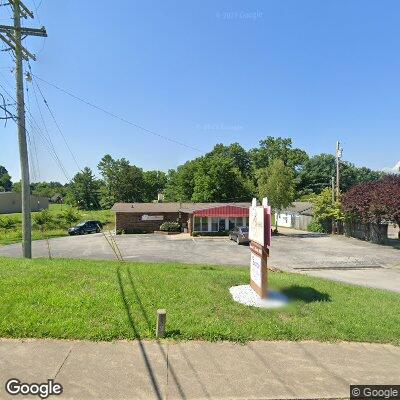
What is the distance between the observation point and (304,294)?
32.3 ft

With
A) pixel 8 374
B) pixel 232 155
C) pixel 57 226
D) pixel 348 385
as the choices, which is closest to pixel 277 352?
pixel 348 385

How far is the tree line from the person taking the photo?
59.6m

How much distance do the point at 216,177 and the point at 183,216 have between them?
759 inches

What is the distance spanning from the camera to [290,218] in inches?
1972

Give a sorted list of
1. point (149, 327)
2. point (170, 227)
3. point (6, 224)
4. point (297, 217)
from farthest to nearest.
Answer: point (297, 217) → point (6, 224) → point (170, 227) → point (149, 327)

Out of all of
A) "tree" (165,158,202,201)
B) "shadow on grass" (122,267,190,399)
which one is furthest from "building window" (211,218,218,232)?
"tree" (165,158,202,201)

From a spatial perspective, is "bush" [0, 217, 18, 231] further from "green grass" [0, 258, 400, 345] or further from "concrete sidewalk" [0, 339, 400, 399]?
"concrete sidewalk" [0, 339, 400, 399]

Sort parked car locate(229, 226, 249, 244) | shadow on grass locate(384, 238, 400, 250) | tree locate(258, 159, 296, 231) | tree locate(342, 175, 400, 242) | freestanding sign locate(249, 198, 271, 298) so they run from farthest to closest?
tree locate(258, 159, 296, 231) → parked car locate(229, 226, 249, 244) → shadow on grass locate(384, 238, 400, 250) → tree locate(342, 175, 400, 242) → freestanding sign locate(249, 198, 271, 298)

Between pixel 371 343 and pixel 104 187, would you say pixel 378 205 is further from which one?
pixel 104 187

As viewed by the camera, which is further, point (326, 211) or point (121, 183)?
point (121, 183)

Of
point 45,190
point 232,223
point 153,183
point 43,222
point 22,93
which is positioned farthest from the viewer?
point 45,190

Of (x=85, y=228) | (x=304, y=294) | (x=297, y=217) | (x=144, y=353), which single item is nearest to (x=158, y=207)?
(x=85, y=228)

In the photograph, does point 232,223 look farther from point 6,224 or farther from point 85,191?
point 85,191

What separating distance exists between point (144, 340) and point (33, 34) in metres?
13.9
